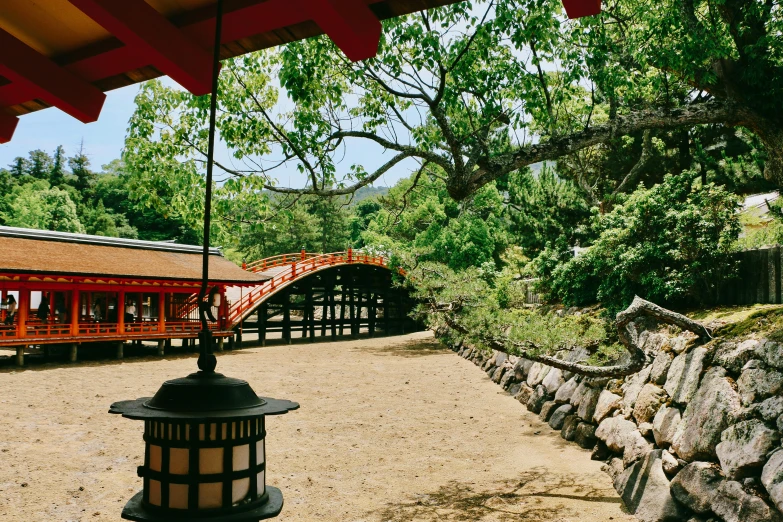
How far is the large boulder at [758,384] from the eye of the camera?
518 centimetres

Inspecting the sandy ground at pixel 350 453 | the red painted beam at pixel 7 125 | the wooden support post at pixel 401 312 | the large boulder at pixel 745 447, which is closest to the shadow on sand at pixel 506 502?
the sandy ground at pixel 350 453

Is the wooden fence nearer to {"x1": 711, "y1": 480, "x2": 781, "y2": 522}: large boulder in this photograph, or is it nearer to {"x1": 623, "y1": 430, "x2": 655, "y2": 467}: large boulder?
{"x1": 623, "y1": 430, "x2": 655, "y2": 467}: large boulder

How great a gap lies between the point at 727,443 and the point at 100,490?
656 cm

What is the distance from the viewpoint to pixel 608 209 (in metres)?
14.1

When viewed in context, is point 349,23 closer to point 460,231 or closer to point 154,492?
→ point 154,492

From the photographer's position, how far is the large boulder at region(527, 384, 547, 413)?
10750 mm

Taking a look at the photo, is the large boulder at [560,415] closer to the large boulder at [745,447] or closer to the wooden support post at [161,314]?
the large boulder at [745,447]

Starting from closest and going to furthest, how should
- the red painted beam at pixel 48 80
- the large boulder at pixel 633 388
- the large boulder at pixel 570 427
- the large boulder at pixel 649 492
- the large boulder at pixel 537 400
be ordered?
the red painted beam at pixel 48 80
the large boulder at pixel 649 492
the large boulder at pixel 633 388
the large boulder at pixel 570 427
the large boulder at pixel 537 400

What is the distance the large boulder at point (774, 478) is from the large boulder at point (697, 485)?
0.55 meters

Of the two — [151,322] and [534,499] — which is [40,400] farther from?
[534,499]

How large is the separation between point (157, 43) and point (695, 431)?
5.90 meters

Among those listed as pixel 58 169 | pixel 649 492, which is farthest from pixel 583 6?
pixel 58 169

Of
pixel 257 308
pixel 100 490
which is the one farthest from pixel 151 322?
pixel 100 490

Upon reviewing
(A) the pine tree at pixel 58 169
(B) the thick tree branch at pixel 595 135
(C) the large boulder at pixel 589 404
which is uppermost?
(A) the pine tree at pixel 58 169
